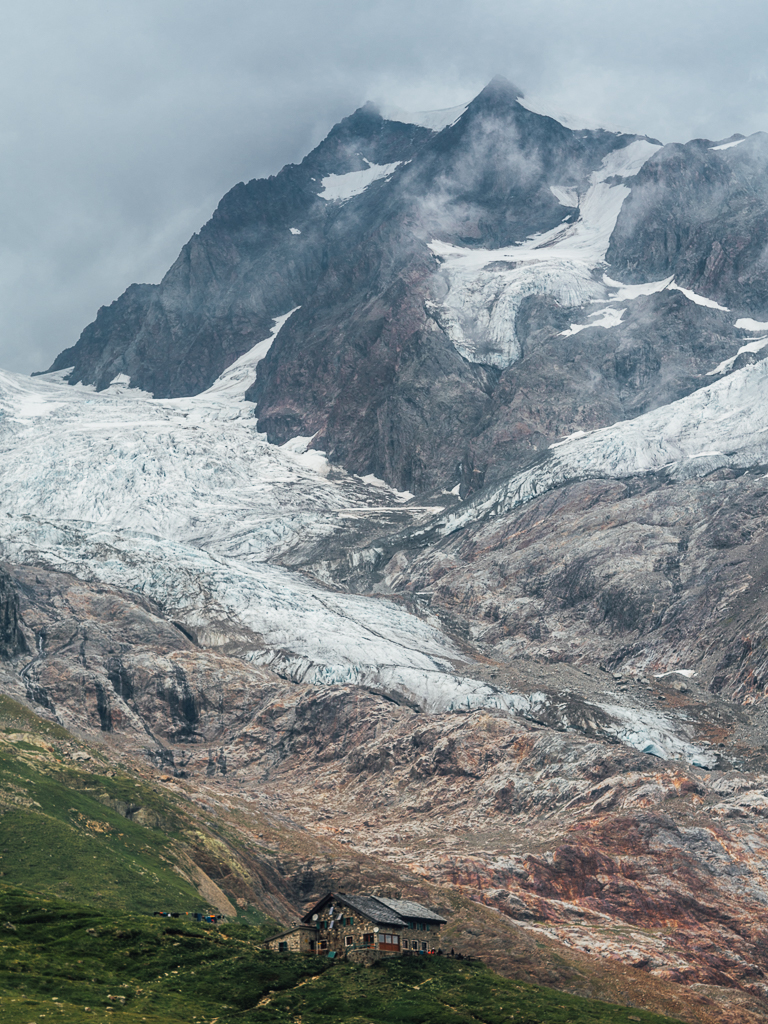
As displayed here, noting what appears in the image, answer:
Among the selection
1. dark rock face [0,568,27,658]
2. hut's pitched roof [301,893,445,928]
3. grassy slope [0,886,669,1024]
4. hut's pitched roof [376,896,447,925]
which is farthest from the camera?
dark rock face [0,568,27,658]

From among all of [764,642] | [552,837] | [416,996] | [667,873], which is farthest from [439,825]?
[416,996]

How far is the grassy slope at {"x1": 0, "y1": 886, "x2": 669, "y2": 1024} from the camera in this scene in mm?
53406

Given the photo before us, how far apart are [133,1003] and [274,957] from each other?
13.6 metres

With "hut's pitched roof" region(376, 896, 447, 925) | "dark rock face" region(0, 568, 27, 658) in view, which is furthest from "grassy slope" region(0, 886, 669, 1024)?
"dark rock face" region(0, 568, 27, 658)

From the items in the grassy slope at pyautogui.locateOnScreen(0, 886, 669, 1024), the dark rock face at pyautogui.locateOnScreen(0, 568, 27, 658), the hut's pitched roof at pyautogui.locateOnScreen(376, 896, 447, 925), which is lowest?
the grassy slope at pyautogui.locateOnScreen(0, 886, 669, 1024)

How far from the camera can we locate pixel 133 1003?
5384 centimetres

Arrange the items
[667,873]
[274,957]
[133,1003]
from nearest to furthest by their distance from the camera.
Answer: [133,1003]
[274,957]
[667,873]

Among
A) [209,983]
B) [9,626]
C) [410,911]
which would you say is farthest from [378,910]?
[9,626]

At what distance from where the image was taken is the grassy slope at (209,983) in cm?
5341

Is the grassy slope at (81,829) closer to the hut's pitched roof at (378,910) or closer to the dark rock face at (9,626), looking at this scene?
the hut's pitched roof at (378,910)

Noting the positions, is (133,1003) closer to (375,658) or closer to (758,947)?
(758,947)

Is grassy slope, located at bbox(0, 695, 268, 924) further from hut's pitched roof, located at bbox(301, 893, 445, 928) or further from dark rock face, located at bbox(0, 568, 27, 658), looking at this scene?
dark rock face, located at bbox(0, 568, 27, 658)

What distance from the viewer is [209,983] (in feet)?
195

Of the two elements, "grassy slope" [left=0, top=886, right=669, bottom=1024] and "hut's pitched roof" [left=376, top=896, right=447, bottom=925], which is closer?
"grassy slope" [left=0, top=886, right=669, bottom=1024]
